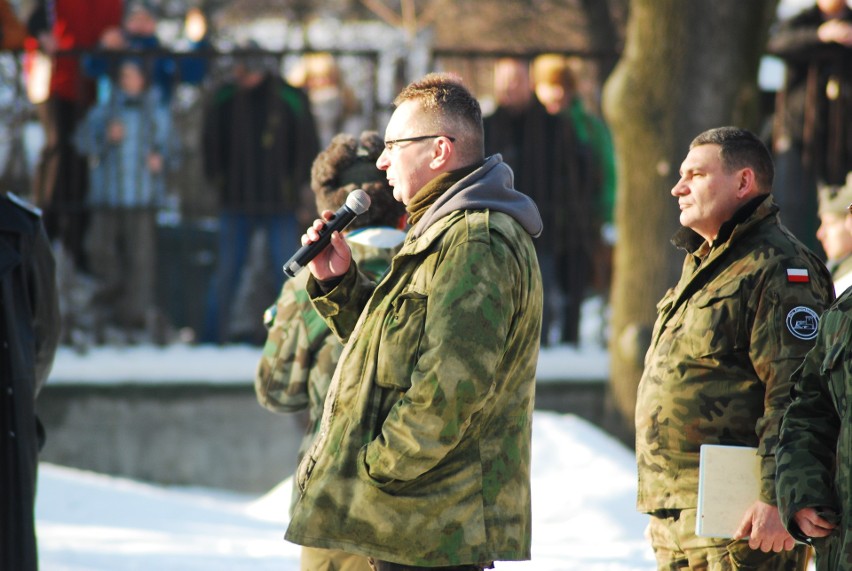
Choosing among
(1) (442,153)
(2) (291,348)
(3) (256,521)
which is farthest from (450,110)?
(3) (256,521)

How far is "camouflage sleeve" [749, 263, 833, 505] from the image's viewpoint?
148 inches

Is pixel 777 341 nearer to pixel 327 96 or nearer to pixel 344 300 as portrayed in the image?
pixel 344 300

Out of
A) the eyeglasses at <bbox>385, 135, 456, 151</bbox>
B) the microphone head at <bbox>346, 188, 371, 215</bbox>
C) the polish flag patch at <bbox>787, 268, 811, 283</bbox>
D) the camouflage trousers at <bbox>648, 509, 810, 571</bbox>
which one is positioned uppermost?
the eyeglasses at <bbox>385, 135, 456, 151</bbox>

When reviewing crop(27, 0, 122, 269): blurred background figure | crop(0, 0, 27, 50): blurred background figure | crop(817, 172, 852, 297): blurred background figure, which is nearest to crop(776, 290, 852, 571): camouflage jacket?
crop(817, 172, 852, 297): blurred background figure

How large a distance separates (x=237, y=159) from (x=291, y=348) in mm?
5142

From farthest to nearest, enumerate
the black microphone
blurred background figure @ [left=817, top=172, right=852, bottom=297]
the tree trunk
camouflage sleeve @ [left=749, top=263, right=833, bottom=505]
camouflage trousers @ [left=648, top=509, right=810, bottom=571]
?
the tree trunk < blurred background figure @ [left=817, top=172, right=852, bottom=297] < camouflage trousers @ [left=648, top=509, right=810, bottom=571] < camouflage sleeve @ [left=749, top=263, right=833, bottom=505] < the black microphone

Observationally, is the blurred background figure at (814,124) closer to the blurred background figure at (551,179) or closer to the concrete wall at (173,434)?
the blurred background figure at (551,179)

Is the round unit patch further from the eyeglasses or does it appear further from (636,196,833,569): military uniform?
the eyeglasses

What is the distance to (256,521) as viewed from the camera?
296 inches

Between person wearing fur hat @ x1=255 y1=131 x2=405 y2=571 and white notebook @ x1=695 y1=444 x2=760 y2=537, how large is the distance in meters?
1.24

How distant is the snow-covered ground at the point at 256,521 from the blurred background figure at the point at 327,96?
261 centimetres

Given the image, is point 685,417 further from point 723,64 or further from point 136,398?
point 136,398

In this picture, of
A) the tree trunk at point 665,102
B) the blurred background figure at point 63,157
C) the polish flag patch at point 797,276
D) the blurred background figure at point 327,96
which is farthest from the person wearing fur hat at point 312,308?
the blurred background figure at point 63,157

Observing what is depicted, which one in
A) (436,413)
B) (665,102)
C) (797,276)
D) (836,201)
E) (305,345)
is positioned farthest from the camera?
(665,102)
